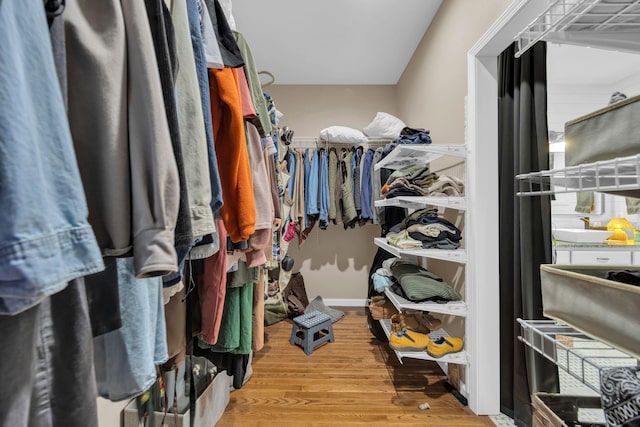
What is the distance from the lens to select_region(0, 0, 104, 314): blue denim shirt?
239 mm

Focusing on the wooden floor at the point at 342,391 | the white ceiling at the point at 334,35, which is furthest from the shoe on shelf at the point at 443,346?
the white ceiling at the point at 334,35

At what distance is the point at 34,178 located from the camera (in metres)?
0.26

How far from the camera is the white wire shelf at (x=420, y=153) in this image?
1.57 m

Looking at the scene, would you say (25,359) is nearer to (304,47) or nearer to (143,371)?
(143,371)

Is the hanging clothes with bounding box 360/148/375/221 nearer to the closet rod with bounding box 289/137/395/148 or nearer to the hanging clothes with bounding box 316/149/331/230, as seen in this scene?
the closet rod with bounding box 289/137/395/148

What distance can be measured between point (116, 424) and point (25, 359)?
1058mm

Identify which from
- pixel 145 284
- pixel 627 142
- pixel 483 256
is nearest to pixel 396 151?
pixel 483 256

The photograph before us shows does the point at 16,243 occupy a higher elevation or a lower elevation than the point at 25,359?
higher

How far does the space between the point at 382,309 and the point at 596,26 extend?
191 cm

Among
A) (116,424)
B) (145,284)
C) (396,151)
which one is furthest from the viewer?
(396,151)

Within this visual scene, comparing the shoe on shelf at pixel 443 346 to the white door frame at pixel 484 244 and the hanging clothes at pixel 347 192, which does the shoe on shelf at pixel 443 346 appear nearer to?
the white door frame at pixel 484 244

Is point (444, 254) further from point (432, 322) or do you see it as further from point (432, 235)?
point (432, 322)

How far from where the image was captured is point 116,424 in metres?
1.02

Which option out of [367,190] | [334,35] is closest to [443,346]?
[367,190]
